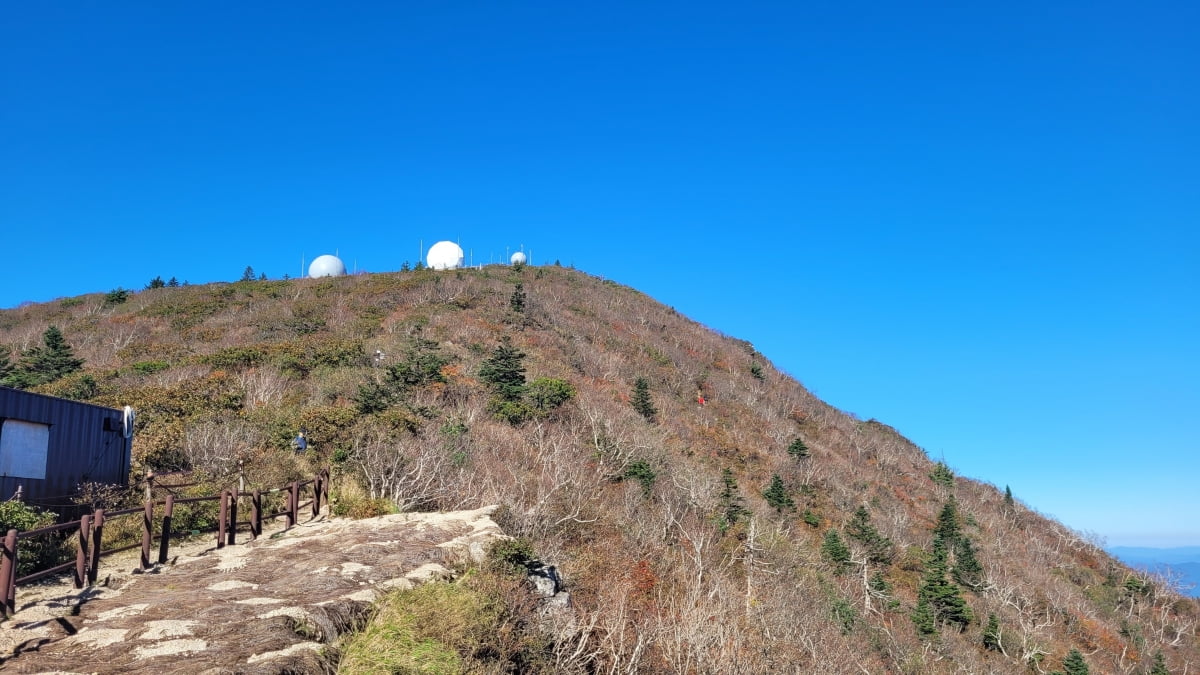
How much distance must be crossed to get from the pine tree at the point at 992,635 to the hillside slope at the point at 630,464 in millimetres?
84

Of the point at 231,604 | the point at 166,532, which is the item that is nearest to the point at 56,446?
the point at 166,532

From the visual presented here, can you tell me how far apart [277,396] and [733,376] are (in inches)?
1338

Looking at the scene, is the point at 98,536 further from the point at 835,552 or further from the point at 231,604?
the point at 835,552

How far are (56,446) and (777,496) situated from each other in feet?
91.3

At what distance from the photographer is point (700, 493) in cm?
2648

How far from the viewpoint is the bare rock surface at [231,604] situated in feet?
20.8

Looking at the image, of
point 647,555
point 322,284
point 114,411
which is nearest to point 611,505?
point 647,555

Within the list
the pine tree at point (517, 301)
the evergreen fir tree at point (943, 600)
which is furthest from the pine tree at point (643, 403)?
the evergreen fir tree at point (943, 600)

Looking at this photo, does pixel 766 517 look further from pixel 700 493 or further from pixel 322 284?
pixel 322 284

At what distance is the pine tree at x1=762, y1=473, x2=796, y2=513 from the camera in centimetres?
3431

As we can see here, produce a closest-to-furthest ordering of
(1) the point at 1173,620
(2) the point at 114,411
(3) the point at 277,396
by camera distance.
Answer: (2) the point at 114,411 → (3) the point at 277,396 → (1) the point at 1173,620

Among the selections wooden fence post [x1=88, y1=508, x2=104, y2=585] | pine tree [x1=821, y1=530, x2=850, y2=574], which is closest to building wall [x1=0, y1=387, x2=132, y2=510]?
wooden fence post [x1=88, y1=508, x2=104, y2=585]

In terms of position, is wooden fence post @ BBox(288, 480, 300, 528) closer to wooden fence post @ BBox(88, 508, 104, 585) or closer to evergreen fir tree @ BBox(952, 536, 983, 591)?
wooden fence post @ BBox(88, 508, 104, 585)

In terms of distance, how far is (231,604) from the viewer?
25.4 feet
